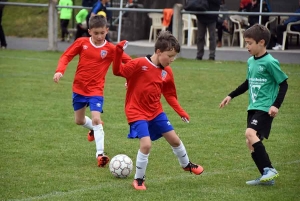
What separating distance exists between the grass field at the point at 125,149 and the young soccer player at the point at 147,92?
16.0 inches

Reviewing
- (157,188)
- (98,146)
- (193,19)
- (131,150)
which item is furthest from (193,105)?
(193,19)

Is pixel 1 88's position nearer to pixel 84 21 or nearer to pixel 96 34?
pixel 96 34

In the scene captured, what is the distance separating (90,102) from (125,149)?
0.97 meters

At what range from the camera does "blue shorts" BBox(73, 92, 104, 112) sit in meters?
8.48

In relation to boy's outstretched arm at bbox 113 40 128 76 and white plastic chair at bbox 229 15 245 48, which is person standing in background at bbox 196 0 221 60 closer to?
white plastic chair at bbox 229 15 245 48

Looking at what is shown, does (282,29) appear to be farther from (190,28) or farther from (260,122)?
(260,122)

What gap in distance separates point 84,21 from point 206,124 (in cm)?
1467

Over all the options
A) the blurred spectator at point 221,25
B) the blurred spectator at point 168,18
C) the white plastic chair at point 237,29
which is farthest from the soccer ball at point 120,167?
Answer: the white plastic chair at point 237,29

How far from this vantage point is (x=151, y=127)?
7309 millimetres

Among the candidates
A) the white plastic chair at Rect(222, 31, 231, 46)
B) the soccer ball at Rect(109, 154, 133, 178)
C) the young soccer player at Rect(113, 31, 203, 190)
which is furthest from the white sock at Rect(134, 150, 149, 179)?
the white plastic chair at Rect(222, 31, 231, 46)

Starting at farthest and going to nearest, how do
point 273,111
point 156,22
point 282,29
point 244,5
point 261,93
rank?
1. point 156,22
2. point 244,5
3. point 282,29
4. point 261,93
5. point 273,111

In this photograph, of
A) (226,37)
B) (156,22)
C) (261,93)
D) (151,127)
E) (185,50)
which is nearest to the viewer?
(261,93)

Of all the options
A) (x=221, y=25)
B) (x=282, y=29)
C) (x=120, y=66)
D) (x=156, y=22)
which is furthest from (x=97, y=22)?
(x=156, y=22)

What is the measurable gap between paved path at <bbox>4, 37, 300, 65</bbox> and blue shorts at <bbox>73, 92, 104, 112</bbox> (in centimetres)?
1193
